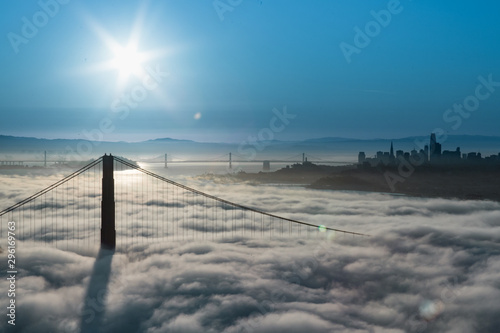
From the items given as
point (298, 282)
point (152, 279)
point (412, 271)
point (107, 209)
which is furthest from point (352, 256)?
point (107, 209)

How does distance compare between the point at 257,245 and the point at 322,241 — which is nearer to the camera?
the point at 257,245

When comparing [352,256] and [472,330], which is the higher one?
[352,256]

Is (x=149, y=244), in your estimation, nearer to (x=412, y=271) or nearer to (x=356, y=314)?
(x=356, y=314)

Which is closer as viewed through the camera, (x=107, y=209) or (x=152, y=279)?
(x=107, y=209)

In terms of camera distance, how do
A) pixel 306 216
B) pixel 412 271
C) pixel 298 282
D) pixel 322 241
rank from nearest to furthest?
pixel 298 282 < pixel 412 271 < pixel 322 241 < pixel 306 216

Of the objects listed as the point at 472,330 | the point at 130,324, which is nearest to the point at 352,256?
the point at 472,330

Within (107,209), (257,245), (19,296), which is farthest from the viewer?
(257,245)

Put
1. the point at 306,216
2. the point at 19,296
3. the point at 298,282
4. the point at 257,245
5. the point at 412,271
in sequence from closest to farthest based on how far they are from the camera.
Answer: the point at 19,296 → the point at 298,282 → the point at 412,271 → the point at 257,245 → the point at 306,216

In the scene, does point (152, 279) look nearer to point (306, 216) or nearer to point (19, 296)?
point (19, 296)

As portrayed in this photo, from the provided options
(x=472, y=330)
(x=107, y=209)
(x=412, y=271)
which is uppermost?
(x=107, y=209)
